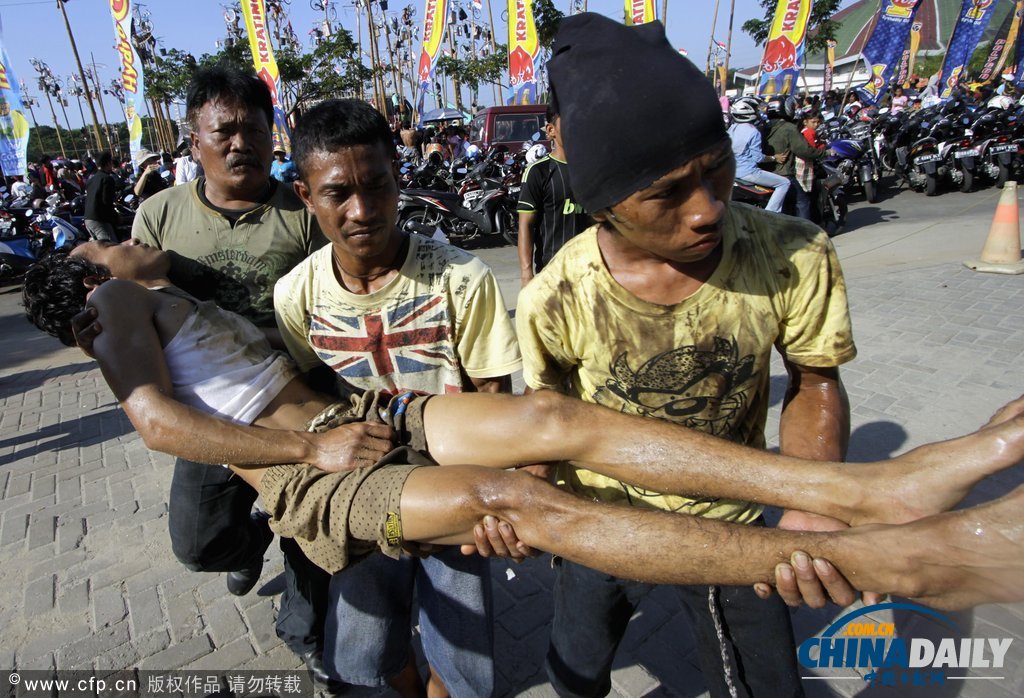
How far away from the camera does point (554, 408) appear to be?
165 cm

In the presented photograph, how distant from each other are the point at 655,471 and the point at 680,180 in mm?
724

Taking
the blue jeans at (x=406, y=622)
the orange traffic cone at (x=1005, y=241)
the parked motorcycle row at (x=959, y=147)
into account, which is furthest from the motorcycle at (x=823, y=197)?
the blue jeans at (x=406, y=622)

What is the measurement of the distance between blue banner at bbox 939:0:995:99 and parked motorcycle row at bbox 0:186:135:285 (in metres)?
20.9

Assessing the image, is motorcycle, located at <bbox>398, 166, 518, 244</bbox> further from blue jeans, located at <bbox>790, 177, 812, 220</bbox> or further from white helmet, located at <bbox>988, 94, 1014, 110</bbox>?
white helmet, located at <bbox>988, 94, 1014, 110</bbox>

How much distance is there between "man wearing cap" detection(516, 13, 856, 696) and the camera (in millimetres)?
1216

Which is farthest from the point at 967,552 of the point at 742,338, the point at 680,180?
the point at 680,180

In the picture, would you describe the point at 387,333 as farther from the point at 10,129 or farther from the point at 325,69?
Answer: the point at 325,69

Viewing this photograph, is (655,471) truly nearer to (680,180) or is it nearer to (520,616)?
(680,180)

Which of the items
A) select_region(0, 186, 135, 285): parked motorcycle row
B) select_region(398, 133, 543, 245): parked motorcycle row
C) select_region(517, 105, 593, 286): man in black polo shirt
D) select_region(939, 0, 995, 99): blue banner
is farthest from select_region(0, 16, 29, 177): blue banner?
select_region(939, 0, 995, 99): blue banner

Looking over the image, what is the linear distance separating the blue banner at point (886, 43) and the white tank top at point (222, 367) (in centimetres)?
1889

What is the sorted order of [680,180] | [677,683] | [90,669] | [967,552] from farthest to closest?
[90,669]
[677,683]
[680,180]
[967,552]

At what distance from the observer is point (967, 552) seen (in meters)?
1.08

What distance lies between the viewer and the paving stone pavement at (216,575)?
2.26 meters

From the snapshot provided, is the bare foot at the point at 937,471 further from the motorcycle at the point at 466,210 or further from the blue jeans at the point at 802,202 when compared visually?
the motorcycle at the point at 466,210
